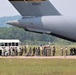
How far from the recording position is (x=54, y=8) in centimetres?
6331

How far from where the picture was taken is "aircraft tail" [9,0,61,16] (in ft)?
205

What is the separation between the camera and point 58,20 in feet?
201

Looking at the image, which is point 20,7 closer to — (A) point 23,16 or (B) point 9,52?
(A) point 23,16

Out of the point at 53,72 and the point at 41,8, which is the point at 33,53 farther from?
the point at 53,72

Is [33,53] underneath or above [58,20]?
underneath

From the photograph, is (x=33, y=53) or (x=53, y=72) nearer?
(x=53, y=72)

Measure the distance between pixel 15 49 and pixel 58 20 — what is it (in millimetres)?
7001

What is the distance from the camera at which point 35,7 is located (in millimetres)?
62969

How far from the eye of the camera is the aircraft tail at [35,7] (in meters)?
62.4

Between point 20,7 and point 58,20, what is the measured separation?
5.60 metres

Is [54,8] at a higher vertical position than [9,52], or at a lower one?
higher

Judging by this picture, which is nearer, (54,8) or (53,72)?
(53,72)

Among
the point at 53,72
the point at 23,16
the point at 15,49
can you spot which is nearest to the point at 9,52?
the point at 15,49

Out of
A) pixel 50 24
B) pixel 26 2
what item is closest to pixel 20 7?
pixel 26 2
